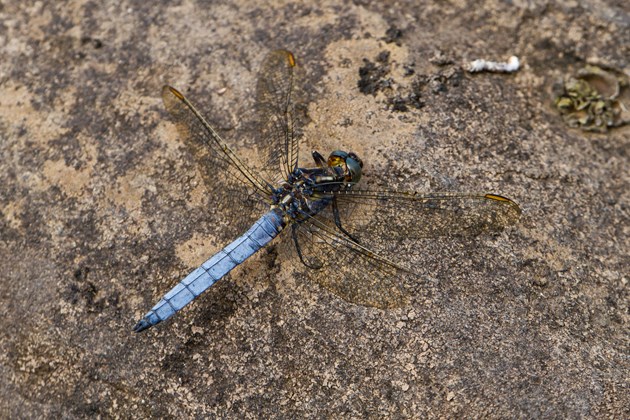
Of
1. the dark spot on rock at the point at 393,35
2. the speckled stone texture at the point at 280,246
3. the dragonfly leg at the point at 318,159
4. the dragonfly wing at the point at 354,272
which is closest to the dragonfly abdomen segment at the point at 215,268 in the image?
the speckled stone texture at the point at 280,246

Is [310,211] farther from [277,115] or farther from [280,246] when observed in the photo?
[277,115]

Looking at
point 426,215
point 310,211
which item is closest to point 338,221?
point 310,211

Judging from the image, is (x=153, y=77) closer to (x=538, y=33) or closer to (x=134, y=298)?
(x=134, y=298)

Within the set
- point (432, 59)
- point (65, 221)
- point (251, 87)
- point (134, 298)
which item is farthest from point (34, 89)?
point (432, 59)

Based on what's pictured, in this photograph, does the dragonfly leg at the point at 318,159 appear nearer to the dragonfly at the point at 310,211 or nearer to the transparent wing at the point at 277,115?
the dragonfly at the point at 310,211

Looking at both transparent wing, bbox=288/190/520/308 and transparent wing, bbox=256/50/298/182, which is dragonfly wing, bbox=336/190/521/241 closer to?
transparent wing, bbox=288/190/520/308
